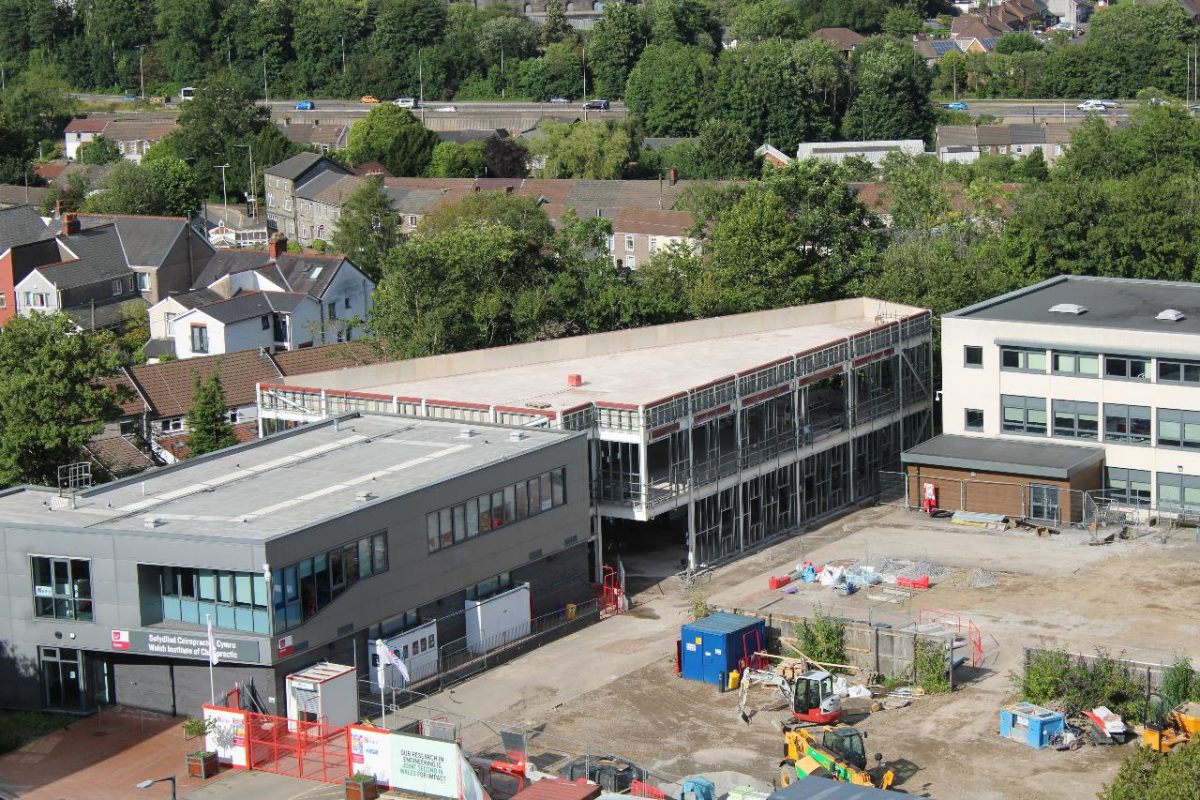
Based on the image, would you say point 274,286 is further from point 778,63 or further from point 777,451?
point 778,63

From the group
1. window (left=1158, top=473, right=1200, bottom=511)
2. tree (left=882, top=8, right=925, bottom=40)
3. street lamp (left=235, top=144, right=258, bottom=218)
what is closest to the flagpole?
window (left=1158, top=473, right=1200, bottom=511)

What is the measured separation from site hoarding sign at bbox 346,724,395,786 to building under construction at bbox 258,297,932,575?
14688mm

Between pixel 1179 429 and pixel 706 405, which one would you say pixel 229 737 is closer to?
pixel 706 405

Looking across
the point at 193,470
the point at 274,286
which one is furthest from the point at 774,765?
the point at 274,286

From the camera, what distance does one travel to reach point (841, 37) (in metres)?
180

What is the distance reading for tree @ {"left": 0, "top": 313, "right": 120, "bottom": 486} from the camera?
2327 inches

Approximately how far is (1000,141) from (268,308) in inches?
2799

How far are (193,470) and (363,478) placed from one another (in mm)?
5233

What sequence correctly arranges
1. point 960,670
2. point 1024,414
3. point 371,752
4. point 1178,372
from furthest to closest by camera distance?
1. point 1024,414
2. point 1178,372
3. point 960,670
4. point 371,752

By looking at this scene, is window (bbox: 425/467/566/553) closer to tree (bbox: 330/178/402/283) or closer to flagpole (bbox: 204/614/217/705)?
flagpole (bbox: 204/614/217/705)

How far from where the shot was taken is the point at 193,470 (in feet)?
162

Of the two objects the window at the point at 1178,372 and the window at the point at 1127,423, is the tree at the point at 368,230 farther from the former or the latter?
the window at the point at 1178,372

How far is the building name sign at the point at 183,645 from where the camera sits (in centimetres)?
4156

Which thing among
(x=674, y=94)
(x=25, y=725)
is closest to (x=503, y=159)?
(x=674, y=94)
